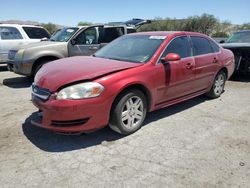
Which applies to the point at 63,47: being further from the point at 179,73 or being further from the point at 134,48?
the point at 179,73

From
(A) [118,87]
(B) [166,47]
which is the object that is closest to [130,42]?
(B) [166,47]

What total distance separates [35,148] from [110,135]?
3.71 feet

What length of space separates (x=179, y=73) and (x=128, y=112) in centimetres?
135

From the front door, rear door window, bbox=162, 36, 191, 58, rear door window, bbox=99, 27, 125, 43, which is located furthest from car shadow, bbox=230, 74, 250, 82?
the front door

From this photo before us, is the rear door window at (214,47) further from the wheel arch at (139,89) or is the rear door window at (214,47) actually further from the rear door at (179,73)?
the wheel arch at (139,89)

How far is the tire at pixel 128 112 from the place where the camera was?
396 centimetres

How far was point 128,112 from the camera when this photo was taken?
4168 millimetres

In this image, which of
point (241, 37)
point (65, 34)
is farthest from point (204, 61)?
point (241, 37)

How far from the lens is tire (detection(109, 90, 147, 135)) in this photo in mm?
3961

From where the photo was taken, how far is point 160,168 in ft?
10.9

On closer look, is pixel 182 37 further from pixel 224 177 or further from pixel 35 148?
pixel 35 148

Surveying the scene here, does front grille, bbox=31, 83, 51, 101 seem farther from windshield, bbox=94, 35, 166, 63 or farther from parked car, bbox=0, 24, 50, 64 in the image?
parked car, bbox=0, 24, 50, 64

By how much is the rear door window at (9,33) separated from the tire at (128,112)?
805cm

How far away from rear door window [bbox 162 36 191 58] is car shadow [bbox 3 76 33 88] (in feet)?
15.2
